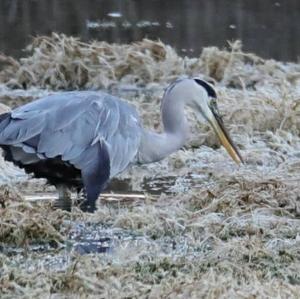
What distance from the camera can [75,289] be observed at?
6.55 meters

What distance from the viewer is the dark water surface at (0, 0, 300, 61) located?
16531 mm

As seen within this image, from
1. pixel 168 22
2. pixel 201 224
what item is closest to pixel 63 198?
pixel 201 224

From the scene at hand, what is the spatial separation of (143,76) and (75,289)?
292 inches

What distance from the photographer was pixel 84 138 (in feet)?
27.2

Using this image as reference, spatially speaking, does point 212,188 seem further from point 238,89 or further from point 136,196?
point 238,89

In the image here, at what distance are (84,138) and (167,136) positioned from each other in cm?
92

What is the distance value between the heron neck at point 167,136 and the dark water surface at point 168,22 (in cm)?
632

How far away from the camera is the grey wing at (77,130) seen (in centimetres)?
811

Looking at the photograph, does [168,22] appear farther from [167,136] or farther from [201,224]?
[201,224]

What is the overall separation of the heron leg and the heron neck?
581 millimetres

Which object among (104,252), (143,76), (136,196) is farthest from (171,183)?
(143,76)

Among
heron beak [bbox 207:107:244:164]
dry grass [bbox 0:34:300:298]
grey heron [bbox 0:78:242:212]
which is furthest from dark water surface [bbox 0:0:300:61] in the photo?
grey heron [bbox 0:78:242:212]

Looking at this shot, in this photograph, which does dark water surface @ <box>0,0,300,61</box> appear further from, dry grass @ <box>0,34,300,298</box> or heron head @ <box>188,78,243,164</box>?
heron head @ <box>188,78,243,164</box>

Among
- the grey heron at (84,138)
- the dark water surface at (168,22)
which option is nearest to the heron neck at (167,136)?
the grey heron at (84,138)
